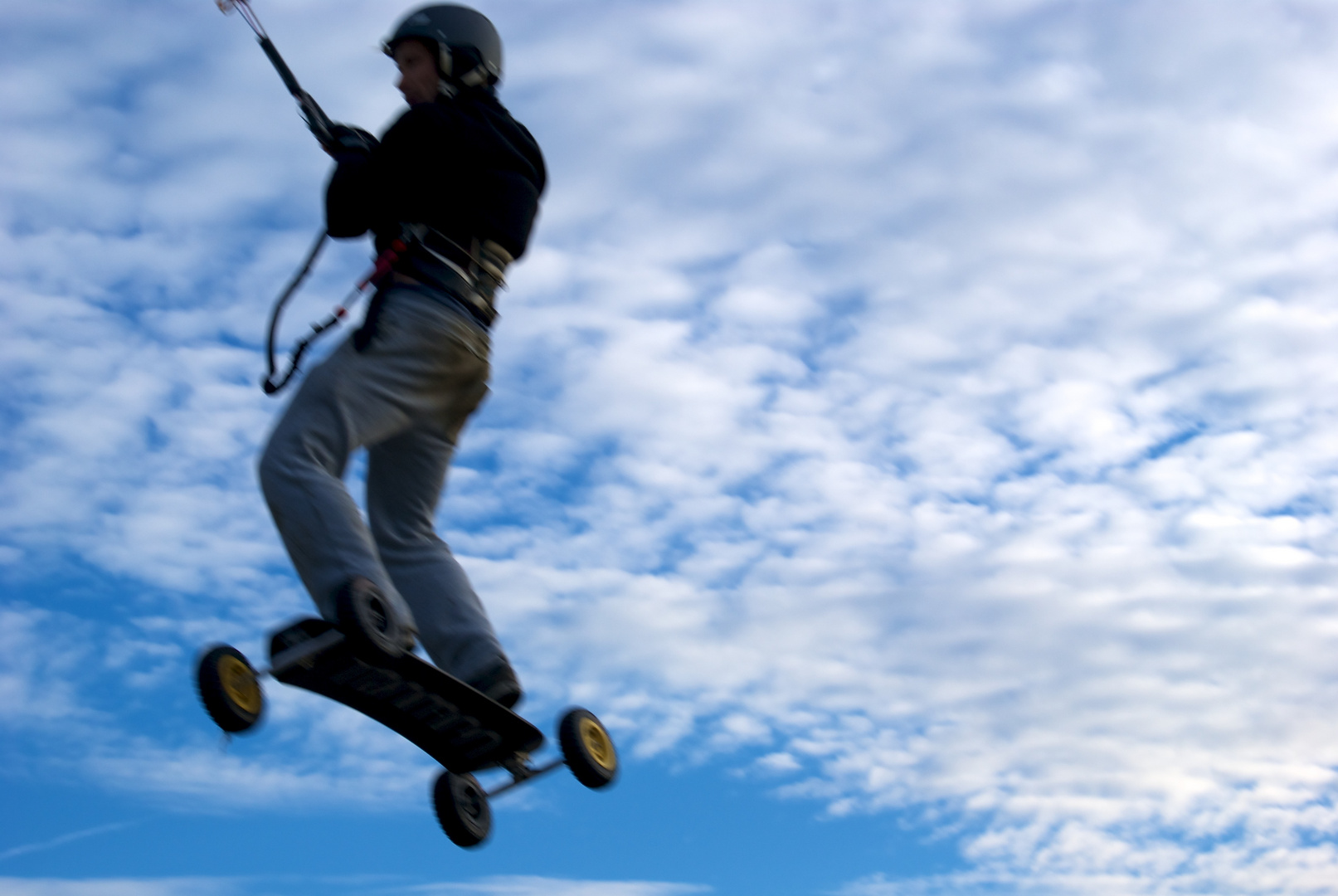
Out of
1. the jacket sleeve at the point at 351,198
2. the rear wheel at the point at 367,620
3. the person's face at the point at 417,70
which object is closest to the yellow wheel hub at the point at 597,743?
the rear wheel at the point at 367,620

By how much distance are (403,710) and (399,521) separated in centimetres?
101

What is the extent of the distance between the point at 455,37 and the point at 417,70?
0.82 ft

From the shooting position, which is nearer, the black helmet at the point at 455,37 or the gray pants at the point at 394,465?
the gray pants at the point at 394,465

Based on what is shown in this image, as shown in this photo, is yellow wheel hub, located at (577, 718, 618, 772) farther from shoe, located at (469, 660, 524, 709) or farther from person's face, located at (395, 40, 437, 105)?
person's face, located at (395, 40, 437, 105)

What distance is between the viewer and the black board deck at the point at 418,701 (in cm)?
679

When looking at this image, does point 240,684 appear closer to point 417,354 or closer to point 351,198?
point 417,354

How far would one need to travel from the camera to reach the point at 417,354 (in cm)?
722

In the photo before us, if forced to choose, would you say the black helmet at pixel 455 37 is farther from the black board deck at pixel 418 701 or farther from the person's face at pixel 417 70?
the black board deck at pixel 418 701

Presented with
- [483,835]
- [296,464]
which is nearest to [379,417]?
[296,464]

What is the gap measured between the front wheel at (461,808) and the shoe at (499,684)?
0.59m

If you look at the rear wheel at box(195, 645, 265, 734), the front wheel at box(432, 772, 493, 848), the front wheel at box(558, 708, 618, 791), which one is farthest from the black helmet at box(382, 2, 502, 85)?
the front wheel at box(432, 772, 493, 848)

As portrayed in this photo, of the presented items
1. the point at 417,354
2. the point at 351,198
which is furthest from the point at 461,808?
the point at 351,198

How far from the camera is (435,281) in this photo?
24.0 feet

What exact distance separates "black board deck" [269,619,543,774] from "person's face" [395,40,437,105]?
269cm
